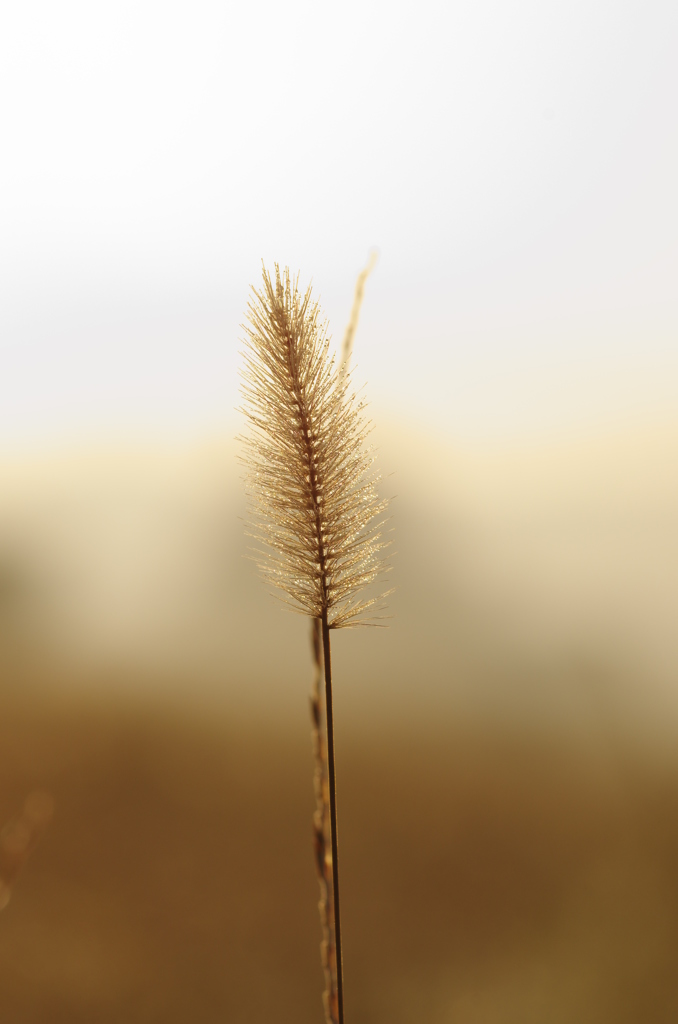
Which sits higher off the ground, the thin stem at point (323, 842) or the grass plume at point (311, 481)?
the grass plume at point (311, 481)

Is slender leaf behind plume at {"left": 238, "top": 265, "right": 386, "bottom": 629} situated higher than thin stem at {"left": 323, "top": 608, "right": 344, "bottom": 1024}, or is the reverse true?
slender leaf behind plume at {"left": 238, "top": 265, "right": 386, "bottom": 629}

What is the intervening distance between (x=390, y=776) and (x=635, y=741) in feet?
3.07

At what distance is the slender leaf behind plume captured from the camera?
0.38 m

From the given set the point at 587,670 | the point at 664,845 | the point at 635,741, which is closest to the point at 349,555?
the point at 664,845

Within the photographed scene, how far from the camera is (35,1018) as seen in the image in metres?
1.16

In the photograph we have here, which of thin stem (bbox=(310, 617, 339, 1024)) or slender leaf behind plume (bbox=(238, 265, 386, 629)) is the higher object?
slender leaf behind plume (bbox=(238, 265, 386, 629))

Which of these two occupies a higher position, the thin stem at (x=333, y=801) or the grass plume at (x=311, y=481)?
the grass plume at (x=311, y=481)

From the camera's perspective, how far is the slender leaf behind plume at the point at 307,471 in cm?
38

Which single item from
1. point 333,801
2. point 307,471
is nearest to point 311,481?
point 307,471

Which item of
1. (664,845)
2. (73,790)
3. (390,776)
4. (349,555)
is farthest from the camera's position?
(390,776)

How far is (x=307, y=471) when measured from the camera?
15.8 inches

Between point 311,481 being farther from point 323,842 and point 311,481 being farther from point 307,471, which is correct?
point 323,842

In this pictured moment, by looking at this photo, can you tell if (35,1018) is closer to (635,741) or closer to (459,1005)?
(459,1005)

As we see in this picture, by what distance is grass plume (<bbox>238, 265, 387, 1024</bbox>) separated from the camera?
379 mm
